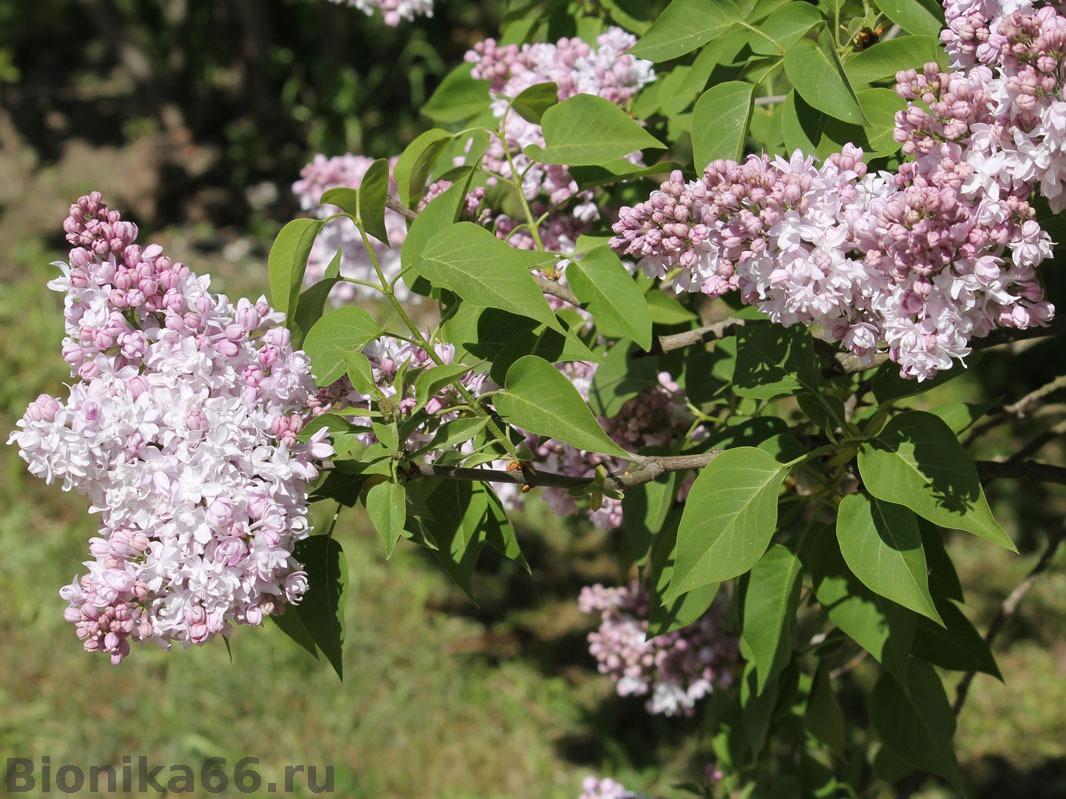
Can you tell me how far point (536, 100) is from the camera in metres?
1.79

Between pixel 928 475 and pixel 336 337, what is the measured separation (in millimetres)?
767

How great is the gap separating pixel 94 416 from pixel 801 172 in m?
0.85

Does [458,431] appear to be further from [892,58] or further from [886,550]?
[892,58]

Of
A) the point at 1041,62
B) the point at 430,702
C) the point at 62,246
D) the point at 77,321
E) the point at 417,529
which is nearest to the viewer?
the point at 1041,62

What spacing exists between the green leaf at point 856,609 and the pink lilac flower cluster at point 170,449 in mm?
780

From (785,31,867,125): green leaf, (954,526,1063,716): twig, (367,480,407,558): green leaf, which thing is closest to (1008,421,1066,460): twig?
(954,526,1063,716): twig

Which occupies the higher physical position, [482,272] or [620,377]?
[482,272]

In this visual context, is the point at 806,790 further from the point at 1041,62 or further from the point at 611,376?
the point at 1041,62

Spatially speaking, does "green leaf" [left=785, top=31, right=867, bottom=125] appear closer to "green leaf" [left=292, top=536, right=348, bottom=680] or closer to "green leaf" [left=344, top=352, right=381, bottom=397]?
"green leaf" [left=344, top=352, right=381, bottom=397]

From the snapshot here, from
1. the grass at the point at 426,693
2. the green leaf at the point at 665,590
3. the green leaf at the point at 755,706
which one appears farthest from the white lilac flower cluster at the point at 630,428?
the grass at the point at 426,693

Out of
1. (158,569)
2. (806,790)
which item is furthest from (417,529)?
(806,790)

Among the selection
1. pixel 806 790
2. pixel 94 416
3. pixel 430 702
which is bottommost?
pixel 430 702

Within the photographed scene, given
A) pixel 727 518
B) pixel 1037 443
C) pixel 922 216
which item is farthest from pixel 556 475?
pixel 1037 443

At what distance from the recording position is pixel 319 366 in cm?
145
